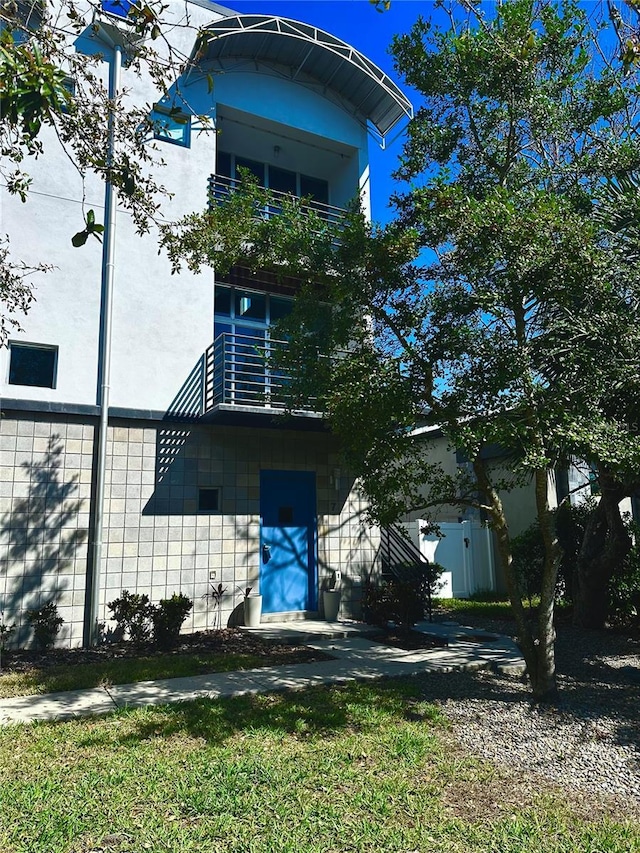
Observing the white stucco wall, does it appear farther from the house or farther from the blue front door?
the blue front door

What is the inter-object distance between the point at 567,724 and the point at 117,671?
515 centimetres

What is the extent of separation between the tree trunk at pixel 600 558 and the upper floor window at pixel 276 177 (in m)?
8.67

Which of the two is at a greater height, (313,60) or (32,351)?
(313,60)

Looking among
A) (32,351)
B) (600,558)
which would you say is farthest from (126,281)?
(600,558)

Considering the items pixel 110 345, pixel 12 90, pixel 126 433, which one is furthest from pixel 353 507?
pixel 12 90

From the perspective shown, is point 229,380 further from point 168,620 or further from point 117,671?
point 117,671

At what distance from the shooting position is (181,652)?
8.98m

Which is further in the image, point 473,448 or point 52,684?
point 52,684

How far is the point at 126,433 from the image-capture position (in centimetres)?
1038

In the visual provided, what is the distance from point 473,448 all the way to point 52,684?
5.37 metres

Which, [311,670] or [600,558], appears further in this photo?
[600,558]

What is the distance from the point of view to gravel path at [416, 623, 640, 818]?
15.6 ft

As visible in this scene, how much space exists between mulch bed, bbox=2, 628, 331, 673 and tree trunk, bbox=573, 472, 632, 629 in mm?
5058

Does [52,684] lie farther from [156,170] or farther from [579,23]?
[579,23]
